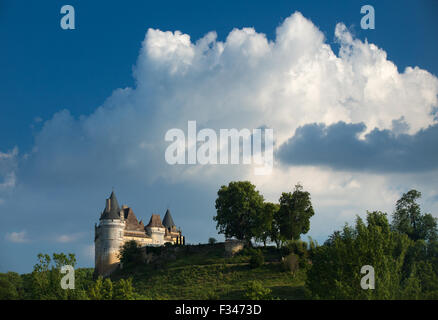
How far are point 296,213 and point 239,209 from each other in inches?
388

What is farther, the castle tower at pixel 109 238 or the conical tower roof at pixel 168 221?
the conical tower roof at pixel 168 221

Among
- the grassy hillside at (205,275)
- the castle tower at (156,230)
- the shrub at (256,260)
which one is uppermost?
the castle tower at (156,230)

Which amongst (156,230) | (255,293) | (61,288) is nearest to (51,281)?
(61,288)

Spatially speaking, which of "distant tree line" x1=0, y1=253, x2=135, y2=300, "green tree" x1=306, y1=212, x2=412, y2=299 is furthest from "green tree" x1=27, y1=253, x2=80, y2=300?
"green tree" x1=306, y1=212, x2=412, y2=299

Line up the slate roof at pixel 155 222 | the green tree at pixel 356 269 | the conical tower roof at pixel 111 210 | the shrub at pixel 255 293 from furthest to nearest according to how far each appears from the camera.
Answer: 1. the slate roof at pixel 155 222
2. the conical tower roof at pixel 111 210
3. the shrub at pixel 255 293
4. the green tree at pixel 356 269

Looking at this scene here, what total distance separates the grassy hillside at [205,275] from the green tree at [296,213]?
421cm

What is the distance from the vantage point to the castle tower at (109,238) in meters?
83.7

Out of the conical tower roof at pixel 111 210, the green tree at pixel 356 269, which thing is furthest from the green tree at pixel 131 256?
the green tree at pixel 356 269

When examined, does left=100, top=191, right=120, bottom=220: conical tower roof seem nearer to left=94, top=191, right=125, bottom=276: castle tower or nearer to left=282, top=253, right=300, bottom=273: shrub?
left=94, top=191, right=125, bottom=276: castle tower

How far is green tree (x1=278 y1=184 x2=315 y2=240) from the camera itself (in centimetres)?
7731

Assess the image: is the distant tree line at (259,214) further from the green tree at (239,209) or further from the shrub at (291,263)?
the shrub at (291,263)

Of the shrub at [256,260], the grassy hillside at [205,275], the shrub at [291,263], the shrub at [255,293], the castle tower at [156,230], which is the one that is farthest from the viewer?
the castle tower at [156,230]
